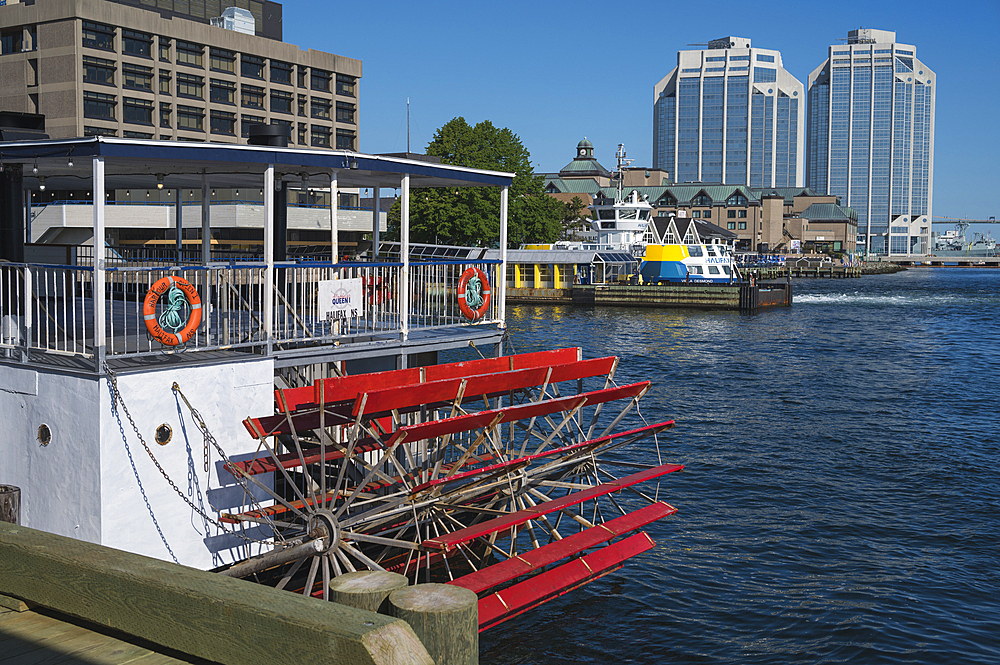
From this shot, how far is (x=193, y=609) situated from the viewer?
209 inches

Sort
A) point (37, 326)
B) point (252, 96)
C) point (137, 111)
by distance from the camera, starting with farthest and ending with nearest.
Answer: point (252, 96) < point (137, 111) < point (37, 326)

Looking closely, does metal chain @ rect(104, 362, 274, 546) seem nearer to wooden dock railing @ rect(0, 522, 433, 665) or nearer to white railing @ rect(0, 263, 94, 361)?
white railing @ rect(0, 263, 94, 361)

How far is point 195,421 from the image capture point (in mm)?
10633

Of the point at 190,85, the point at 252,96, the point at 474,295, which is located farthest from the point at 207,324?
the point at 252,96

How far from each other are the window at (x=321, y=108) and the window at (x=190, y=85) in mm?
13507

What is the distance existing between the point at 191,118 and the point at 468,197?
97.3ft

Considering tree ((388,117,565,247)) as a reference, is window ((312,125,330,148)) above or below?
above

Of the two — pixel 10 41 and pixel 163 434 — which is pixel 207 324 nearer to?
pixel 163 434

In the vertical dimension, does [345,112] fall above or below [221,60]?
below

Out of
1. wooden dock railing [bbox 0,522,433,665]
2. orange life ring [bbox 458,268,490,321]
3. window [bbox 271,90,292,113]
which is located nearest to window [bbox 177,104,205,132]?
window [bbox 271,90,292,113]

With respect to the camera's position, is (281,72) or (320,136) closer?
(281,72)

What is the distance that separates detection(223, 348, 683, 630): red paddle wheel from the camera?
11039mm

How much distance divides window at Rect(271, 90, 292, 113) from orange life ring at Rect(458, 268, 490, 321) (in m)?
86.5

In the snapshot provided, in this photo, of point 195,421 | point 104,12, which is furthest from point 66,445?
point 104,12
